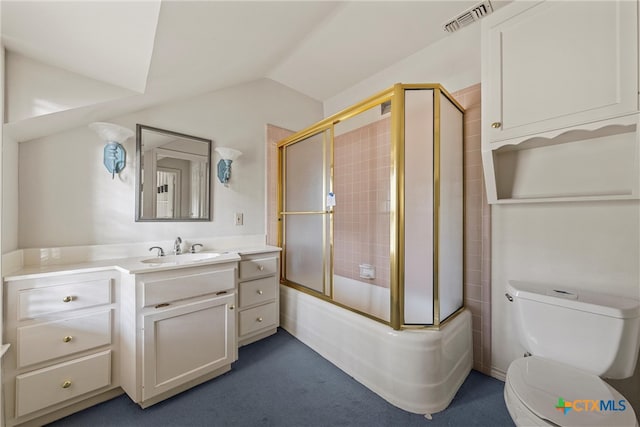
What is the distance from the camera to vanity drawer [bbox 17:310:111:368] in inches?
49.9

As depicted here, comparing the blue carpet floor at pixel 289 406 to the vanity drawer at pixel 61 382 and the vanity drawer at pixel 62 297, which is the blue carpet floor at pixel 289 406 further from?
the vanity drawer at pixel 62 297

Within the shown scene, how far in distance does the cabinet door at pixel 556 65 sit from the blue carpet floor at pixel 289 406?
163 centimetres

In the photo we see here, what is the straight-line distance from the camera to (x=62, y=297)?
135 centimetres

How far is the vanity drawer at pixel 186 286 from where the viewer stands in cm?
145

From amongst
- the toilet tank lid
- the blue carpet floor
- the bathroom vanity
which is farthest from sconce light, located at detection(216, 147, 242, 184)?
the toilet tank lid

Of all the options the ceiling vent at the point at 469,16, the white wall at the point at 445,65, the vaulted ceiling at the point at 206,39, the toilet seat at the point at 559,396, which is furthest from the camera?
the white wall at the point at 445,65

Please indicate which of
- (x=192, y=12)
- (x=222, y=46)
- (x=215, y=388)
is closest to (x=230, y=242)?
(x=215, y=388)

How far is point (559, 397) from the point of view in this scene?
1030 millimetres

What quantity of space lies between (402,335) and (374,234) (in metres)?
1.17

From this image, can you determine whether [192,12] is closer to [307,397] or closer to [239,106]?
[239,106]

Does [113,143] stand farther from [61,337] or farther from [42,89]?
[61,337]

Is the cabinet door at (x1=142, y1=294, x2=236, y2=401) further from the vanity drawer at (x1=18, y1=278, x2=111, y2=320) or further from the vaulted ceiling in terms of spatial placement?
the vaulted ceiling

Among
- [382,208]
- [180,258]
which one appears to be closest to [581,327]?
[382,208]

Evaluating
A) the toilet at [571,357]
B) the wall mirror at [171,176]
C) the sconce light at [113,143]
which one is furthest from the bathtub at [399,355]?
the sconce light at [113,143]
